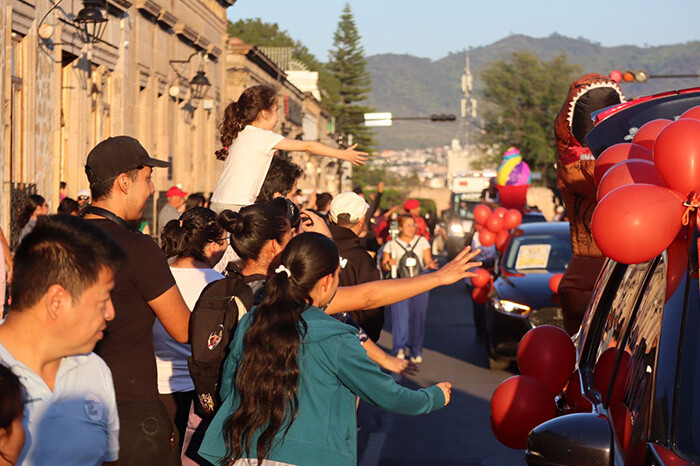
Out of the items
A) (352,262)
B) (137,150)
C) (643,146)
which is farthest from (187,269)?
(643,146)

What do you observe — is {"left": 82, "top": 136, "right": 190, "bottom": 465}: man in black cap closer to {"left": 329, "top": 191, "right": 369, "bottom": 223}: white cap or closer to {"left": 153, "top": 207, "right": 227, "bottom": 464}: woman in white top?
→ {"left": 153, "top": 207, "right": 227, "bottom": 464}: woman in white top

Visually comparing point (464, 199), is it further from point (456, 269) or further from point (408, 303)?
point (456, 269)

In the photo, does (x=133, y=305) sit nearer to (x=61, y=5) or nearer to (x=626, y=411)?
(x=626, y=411)

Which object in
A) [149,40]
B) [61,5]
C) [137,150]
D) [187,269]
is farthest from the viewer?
[149,40]

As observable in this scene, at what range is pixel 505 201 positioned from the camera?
22500 millimetres

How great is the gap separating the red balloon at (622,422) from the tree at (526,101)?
7384 cm

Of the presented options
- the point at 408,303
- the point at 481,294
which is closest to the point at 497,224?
the point at 481,294

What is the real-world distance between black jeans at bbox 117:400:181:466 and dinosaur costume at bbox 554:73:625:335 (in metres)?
3.01

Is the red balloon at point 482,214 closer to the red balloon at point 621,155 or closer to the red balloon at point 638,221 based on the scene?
the red balloon at point 621,155

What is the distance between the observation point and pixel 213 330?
4914mm

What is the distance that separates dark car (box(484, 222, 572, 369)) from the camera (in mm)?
13039

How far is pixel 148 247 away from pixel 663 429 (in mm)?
2256

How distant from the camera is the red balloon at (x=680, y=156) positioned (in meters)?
3.63

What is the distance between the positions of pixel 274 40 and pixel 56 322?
9492cm
